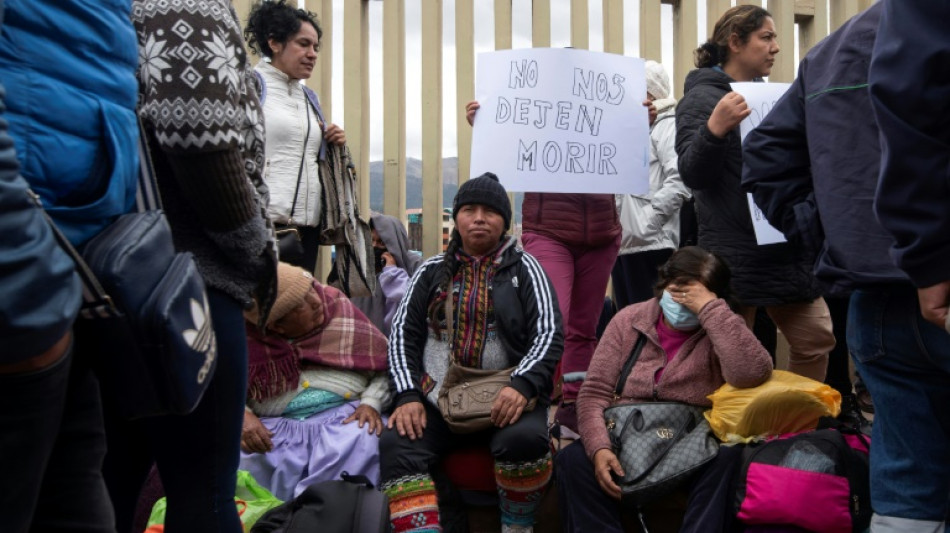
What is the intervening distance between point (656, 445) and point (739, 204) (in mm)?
1236

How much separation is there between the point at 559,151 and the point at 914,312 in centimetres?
257

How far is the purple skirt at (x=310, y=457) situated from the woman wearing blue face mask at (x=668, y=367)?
0.75m

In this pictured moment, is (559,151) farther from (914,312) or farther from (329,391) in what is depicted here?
(914,312)

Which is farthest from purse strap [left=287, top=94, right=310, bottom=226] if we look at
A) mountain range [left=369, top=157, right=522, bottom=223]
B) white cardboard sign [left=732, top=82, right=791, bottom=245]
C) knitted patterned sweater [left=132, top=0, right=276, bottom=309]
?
knitted patterned sweater [left=132, top=0, right=276, bottom=309]

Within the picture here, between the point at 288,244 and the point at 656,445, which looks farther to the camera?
the point at 288,244

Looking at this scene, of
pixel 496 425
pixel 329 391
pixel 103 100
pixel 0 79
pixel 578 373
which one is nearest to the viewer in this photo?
pixel 0 79

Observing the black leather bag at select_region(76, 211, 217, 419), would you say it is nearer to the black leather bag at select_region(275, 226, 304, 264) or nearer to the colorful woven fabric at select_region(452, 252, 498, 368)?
the colorful woven fabric at select_region(452, 252, 498, 368)

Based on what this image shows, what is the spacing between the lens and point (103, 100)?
128 cm

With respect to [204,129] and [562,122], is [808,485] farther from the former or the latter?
[204,129]

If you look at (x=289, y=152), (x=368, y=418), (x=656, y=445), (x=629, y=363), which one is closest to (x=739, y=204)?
(x=629, y=363)

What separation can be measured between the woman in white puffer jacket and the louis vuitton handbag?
1.52 meters

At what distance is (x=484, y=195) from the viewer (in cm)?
378

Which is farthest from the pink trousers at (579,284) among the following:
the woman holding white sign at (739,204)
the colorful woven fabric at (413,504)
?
the colorful woven fabric at (413,504)

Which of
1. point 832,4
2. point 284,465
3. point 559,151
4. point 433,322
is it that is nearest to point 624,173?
point 559,151
